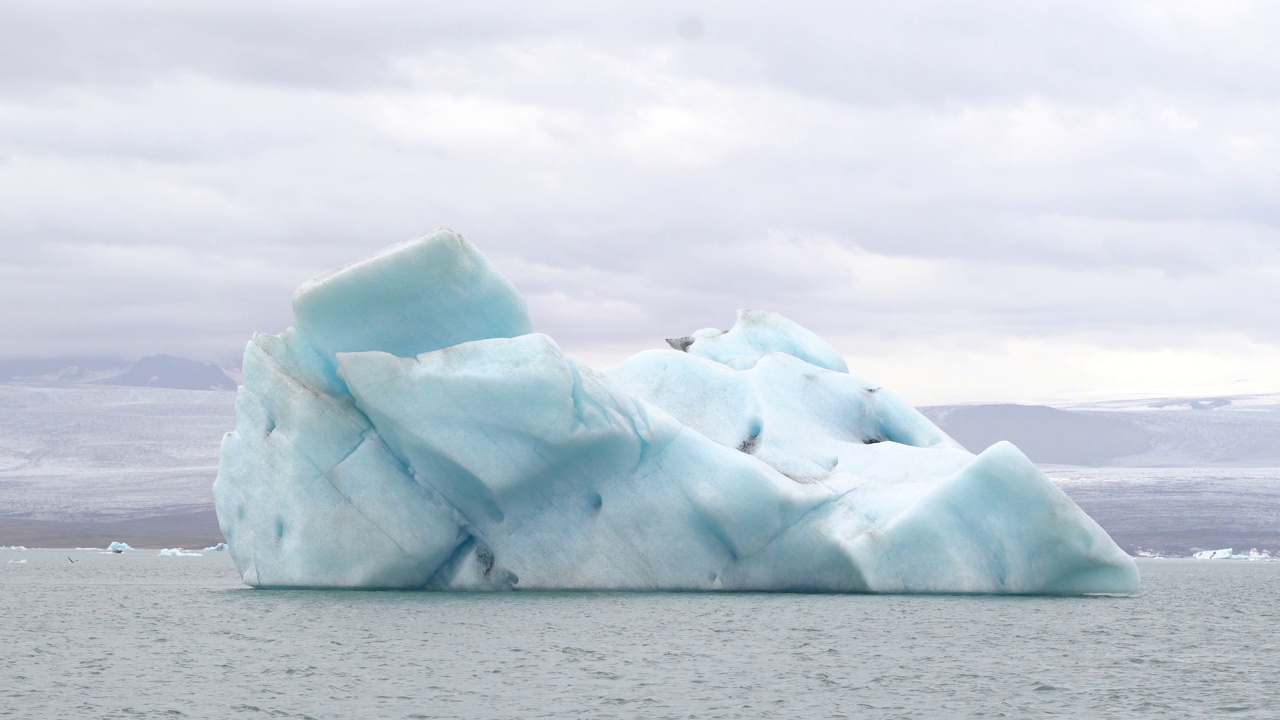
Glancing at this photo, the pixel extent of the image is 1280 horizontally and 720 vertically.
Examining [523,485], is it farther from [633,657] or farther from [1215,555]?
[1215,555]

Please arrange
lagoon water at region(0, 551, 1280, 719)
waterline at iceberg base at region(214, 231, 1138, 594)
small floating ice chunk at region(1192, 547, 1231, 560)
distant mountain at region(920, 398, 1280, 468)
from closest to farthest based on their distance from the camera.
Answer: lagoon water at region(0, 551, 1280, 719) → waterline at iceberg base at region(214, 231, 1138, 594) → small floating ice chunk at region(1192, 547, 1231, 560) → distant mountain at region(920, 398, 1280, 468)

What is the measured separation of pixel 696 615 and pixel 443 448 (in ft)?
15.3

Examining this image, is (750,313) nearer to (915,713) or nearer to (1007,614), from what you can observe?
(1007,614)

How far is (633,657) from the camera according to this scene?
17859 millimetres

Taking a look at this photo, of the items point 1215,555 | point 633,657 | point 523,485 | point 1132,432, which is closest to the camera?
point 633,657

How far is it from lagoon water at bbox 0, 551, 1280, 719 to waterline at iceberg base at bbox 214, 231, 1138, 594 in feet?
2.05

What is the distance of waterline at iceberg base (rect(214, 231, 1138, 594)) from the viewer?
910 inches

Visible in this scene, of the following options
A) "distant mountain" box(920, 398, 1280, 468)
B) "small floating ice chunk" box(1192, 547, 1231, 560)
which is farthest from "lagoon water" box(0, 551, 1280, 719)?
"distant mountain" box(920, 398, 1280, 468)

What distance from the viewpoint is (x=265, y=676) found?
16.2 metres

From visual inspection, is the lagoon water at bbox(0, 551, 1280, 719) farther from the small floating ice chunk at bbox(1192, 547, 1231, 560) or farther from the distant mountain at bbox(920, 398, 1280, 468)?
the distant mountain at bbox(920, 398, 1280, 468)

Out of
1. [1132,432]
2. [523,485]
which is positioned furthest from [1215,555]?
[1132,432]

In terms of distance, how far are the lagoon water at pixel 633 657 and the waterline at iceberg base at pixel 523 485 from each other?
62 centimetres

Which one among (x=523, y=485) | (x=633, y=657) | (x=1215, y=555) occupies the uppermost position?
(x=523, y=485)

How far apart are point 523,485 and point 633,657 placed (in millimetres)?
6198
